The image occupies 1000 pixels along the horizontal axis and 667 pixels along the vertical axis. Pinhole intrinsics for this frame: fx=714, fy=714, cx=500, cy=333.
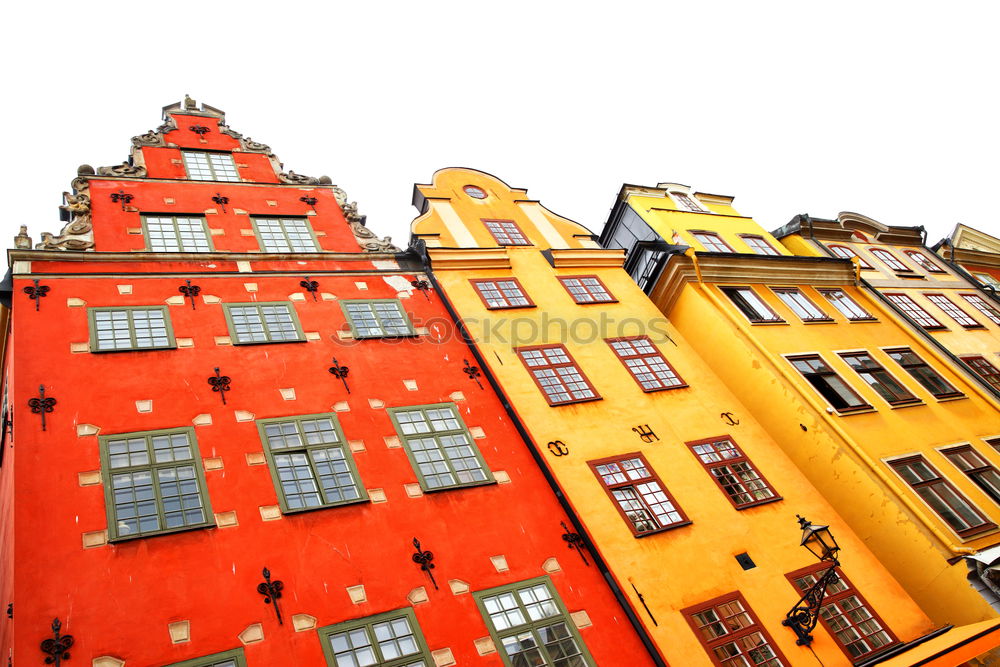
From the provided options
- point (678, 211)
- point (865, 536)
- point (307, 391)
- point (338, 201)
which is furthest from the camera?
point (678, 211)

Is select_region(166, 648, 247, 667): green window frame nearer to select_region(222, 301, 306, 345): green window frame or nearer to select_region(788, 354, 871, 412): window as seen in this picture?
select_region(222, 301, 306, 345): green window frame

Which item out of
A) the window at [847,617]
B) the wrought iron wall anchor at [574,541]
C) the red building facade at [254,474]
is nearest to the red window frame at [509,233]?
the red building facade at [254,474]

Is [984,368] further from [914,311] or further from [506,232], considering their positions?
[506,232]

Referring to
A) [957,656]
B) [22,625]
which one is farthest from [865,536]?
[22,625]

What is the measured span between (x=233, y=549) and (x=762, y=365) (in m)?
13.3

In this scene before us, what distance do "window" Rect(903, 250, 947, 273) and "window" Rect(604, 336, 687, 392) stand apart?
15540 millimetres

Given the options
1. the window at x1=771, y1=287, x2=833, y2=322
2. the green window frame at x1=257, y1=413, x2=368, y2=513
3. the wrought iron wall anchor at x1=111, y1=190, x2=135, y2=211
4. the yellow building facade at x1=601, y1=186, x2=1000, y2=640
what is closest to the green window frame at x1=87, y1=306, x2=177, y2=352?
the green window frame at x1=257, y1=413, x2=368, y2=513

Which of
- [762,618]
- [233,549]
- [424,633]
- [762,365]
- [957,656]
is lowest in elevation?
[957,656]

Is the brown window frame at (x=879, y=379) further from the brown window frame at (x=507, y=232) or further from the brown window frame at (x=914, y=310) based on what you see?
the brown window frame at (x=507, y=232)

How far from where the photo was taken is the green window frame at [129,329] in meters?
13.2

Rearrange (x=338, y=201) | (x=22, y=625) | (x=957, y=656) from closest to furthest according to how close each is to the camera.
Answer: (x=22, y=625) → (x=957, y=656) → (x=338, y=201)

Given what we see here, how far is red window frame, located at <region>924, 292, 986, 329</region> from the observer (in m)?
24.3

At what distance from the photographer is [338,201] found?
19.9 m

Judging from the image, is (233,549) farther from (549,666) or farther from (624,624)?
(624,624)
